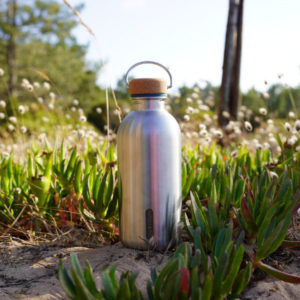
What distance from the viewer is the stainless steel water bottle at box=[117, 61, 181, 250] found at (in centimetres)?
172

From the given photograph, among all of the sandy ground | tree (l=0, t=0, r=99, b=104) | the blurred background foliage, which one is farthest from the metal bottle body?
tree (l=0, t=0, r=99, b=104)

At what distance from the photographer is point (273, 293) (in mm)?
1515

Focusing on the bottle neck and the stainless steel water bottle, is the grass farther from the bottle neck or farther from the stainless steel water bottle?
the bottle neck

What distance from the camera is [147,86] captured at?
171 centimetres

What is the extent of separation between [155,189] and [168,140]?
238 mm

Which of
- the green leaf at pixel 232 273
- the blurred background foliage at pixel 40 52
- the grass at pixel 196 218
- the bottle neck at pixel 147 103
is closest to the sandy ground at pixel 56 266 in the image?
the grass at pixel 196 218

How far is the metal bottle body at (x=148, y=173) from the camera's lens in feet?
5.64

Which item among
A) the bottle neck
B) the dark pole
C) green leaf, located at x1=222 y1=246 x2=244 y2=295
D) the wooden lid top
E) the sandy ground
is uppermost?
the dark pole

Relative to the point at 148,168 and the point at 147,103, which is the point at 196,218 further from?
the point at 147,103

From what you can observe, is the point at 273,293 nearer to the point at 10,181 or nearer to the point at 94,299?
the point at 94,299

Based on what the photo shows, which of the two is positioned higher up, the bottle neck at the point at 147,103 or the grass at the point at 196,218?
the bottle neck at the point at 147,103

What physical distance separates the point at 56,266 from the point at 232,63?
5.54 meters

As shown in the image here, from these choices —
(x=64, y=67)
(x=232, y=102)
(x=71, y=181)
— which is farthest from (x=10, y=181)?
(x=64, y=67)

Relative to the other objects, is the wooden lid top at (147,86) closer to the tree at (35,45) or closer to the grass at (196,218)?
the grass at (196,218)
